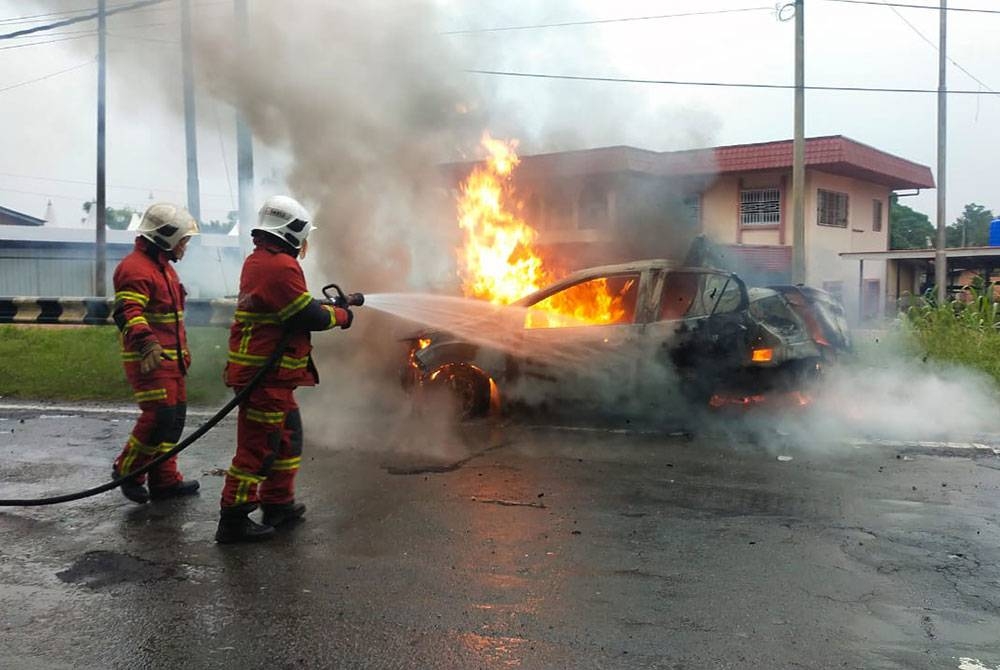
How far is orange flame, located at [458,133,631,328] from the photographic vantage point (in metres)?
9.81

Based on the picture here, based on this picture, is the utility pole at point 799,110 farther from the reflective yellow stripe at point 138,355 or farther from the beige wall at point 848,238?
the reflective yellow stripe at point 138,355

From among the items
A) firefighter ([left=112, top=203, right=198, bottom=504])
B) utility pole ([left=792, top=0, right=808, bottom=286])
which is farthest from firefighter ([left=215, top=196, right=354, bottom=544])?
utility pole ([left=792, top=0, right=808, bottom=286])

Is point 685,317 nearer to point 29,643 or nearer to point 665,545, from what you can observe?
point 665,545

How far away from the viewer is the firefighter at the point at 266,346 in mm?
4434

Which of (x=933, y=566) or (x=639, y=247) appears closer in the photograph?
(x=933, y=566)

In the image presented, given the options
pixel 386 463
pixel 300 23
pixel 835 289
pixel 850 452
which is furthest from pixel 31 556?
pixel 835 289

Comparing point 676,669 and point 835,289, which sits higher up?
point 835,289

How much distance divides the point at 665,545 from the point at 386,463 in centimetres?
254

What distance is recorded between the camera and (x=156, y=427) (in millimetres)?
5148

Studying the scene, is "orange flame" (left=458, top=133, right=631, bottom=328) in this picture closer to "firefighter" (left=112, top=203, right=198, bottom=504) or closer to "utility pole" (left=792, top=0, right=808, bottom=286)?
"firefighter" (left=112, top=203, right=198, bottom=504)

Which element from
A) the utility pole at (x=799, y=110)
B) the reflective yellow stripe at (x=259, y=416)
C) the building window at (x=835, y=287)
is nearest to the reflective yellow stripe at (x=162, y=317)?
the reflective yellow stripe at (x=259, y=416)

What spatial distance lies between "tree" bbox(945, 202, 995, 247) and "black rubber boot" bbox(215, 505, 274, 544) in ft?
180

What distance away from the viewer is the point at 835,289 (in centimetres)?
2292

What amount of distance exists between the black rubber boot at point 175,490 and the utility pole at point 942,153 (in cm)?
1792
